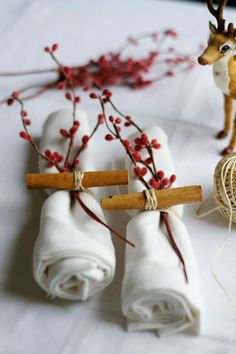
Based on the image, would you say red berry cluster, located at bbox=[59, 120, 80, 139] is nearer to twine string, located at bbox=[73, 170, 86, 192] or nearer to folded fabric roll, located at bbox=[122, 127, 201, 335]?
twine string, located at bbox=[73, 170, 86, 192]

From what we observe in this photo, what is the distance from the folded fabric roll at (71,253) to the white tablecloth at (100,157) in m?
0.04

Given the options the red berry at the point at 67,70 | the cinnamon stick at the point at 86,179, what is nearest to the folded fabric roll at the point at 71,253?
the cinnamon stick at the point at 86,179

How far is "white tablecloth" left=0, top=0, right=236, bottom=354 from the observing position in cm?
76

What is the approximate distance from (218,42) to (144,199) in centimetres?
29

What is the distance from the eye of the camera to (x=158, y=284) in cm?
72

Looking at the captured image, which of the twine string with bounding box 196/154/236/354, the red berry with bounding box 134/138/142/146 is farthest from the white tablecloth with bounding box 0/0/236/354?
the red berry with bounding box 134/138/142/146

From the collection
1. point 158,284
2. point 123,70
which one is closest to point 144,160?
point 158,284

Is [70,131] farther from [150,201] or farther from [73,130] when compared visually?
[150,201]

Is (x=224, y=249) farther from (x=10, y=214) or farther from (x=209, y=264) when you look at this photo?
(x=10, y=214)

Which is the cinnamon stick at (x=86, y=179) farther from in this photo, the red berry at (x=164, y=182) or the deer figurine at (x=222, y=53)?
the deer figurine at (x=222, y=53)

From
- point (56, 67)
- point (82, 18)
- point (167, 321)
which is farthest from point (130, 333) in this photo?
point (82, 18)

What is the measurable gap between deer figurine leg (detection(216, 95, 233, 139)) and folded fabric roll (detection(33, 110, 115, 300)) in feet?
1.07

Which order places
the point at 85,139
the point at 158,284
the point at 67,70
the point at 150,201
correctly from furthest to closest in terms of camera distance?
the point at 67,70, the point at 85,139, the point at 150,201, the point at 158,284

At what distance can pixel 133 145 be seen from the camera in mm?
960
